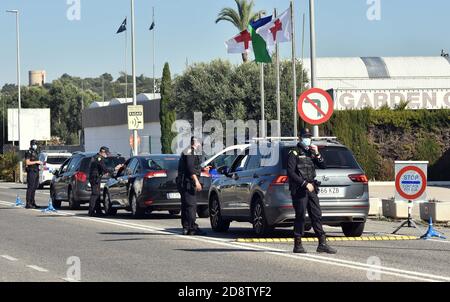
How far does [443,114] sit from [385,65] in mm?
23641

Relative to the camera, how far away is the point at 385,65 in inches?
2763

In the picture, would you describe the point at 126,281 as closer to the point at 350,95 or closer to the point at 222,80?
the point at 350,95

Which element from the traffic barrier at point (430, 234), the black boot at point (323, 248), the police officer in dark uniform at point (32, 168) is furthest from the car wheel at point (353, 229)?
the police officer in dark uniform at point (32, 168)

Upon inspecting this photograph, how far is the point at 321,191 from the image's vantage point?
18359mm

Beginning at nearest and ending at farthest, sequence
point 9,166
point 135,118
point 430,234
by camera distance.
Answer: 1. point 430,234
2. point 135,118
3. point 9,166

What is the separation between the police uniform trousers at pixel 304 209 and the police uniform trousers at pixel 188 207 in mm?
4598

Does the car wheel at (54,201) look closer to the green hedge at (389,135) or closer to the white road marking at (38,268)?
the green hedge at (389,135)

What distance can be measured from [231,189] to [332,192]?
2.44 metres

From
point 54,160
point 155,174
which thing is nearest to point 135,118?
point 54,160

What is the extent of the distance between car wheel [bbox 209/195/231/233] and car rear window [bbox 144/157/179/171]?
15.1ft

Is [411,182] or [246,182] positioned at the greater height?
[246,182]

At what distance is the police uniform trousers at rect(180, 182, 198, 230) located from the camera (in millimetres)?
20328

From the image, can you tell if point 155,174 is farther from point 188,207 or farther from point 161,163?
point 188,207
